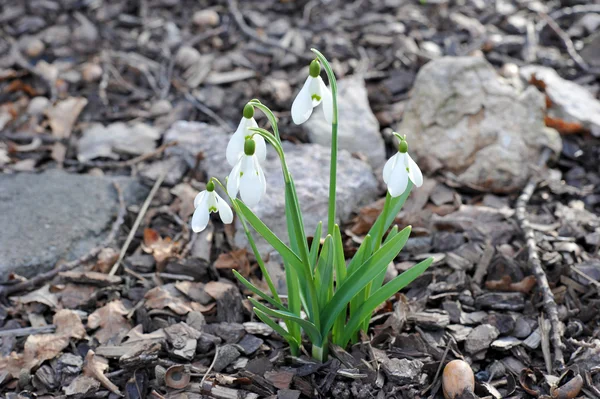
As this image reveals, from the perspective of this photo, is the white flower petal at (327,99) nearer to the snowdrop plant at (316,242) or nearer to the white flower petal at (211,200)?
the snowdrop plant at (316,242)

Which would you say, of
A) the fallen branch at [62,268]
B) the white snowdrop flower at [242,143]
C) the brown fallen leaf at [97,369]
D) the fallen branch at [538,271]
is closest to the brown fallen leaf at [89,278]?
A: the fallen branch at [62,268]

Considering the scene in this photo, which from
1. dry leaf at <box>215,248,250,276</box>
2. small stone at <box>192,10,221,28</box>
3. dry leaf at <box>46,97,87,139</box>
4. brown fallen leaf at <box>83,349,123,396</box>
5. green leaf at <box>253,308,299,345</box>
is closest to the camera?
green leaf at <box>253,308,299,345</box>

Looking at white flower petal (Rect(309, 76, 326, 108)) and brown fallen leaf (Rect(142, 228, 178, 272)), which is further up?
white flower petal (Rect(309, 76, 326, 108))

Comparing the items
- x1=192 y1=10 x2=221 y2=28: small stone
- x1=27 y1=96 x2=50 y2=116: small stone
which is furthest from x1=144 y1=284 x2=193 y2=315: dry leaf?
x1=192 y1=10 x2=221 y2=28: small stone

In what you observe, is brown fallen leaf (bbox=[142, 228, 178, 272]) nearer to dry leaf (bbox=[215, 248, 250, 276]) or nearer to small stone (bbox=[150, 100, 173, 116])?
dry leaf (bbox=[215, 248, 250, 276])

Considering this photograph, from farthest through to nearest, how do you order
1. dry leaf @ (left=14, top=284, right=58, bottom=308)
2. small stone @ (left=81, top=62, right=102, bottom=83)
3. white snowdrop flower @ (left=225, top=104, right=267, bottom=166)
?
small stone @ (left=81, top=62, right=102, bottom=83)
dry leaf @ (left=14, top=284, right=58, bottom=308)
white snowdrop flower @ (left=225, top=104, right=267, bottom=166)

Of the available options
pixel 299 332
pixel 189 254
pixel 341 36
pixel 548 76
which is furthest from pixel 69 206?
pixel 548 76

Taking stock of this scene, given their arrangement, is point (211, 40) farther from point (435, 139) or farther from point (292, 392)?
point (292, 392)

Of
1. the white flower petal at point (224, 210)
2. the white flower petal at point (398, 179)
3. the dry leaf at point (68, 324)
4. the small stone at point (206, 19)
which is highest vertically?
the white flower petal at point (398, 179)
